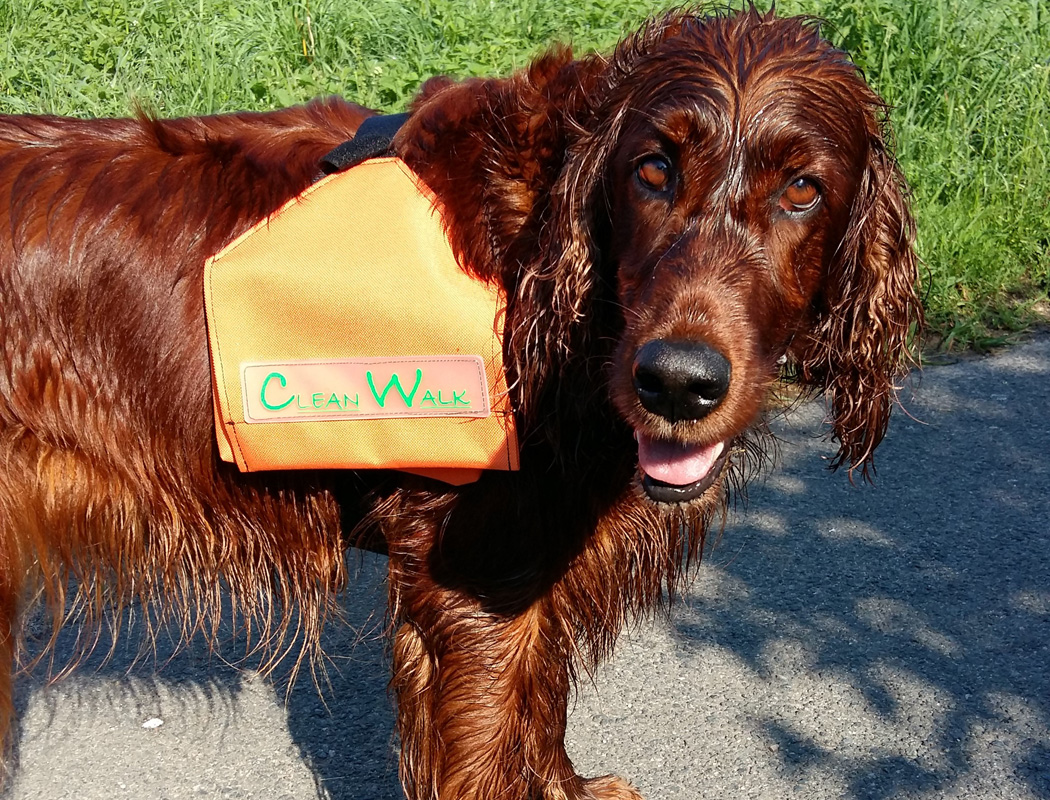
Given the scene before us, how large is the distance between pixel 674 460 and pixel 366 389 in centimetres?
65

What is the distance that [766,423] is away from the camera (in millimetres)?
2406

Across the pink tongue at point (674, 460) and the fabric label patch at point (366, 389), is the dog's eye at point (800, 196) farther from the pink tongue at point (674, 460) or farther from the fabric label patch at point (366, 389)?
the fabric label patch at point (366, 389)

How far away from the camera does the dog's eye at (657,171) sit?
2033mm

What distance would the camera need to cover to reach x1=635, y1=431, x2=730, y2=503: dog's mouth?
206 centimetres

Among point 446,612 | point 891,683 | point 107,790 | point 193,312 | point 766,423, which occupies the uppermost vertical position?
point 193,312

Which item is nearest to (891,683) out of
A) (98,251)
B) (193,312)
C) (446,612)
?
(446,612)

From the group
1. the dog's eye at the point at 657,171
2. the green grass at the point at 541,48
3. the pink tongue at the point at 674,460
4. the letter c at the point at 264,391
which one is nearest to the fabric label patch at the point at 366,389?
the letter c at the point at 264,391

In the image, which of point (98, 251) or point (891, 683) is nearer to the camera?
point (98, 251)

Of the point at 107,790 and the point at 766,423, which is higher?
the point at 766,423

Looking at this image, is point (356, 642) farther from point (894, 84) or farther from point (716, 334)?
point (894, 84)

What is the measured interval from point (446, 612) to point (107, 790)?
1.15 metres

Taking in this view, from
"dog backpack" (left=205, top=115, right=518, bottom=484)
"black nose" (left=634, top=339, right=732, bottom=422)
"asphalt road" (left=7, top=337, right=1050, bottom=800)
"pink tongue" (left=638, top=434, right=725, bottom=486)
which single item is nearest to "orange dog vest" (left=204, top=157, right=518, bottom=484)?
"dog backpack" (left=205, top=115, right=518, bottom=484)

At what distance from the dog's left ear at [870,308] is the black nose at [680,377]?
0.43m

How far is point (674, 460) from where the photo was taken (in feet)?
6.78
